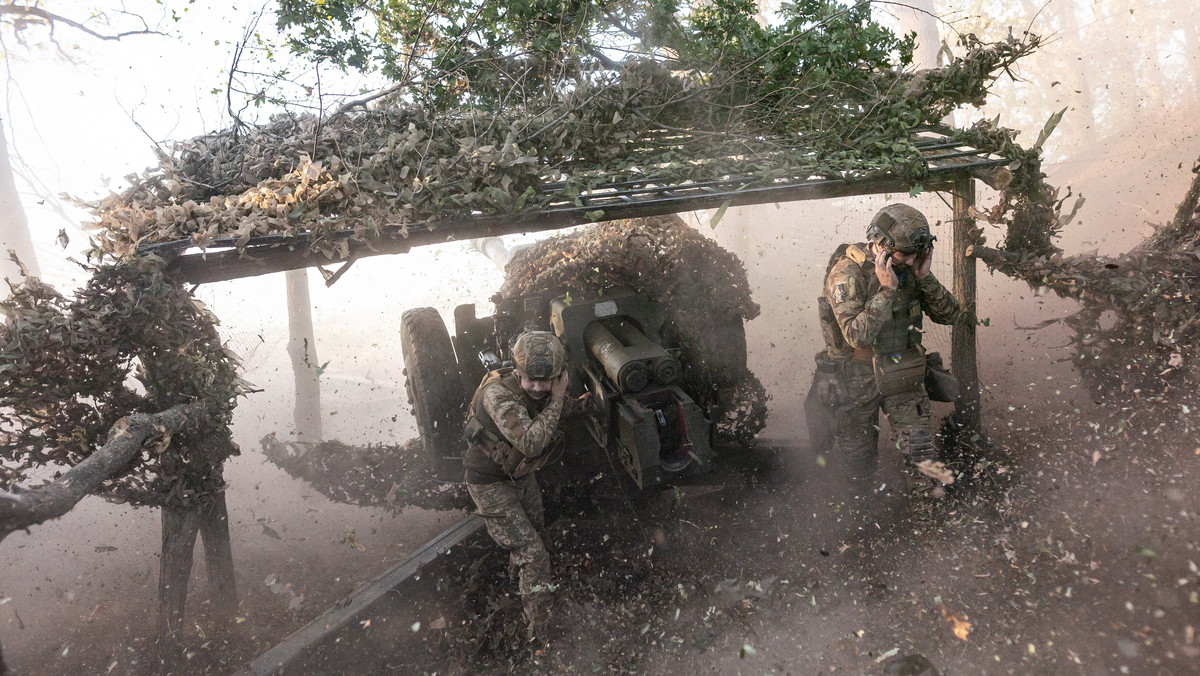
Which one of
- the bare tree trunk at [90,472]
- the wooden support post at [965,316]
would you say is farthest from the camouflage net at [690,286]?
the bare tree trunk at [90,472]

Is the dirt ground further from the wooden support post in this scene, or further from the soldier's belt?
the soldier's belt

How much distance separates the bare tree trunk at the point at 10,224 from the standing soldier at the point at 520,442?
9.87m

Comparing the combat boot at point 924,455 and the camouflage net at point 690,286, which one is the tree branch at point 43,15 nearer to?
the camouflage net at point 690,286

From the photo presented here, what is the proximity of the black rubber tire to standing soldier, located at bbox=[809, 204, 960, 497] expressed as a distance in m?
3.37

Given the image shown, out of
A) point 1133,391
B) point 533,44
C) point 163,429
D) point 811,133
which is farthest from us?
point 533,44

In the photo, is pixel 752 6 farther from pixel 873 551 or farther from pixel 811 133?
pixel 873 551

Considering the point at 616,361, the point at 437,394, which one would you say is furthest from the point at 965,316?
the point at 437,394

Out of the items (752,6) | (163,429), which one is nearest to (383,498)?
(163,429)

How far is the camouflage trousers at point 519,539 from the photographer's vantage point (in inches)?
173

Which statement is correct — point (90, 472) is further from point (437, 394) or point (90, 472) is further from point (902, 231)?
point (902, 231)

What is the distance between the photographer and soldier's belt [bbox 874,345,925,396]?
4.79 meters

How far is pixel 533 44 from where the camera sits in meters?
6.04

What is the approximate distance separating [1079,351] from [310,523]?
25.5ft

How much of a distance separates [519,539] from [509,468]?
513 millimetres
